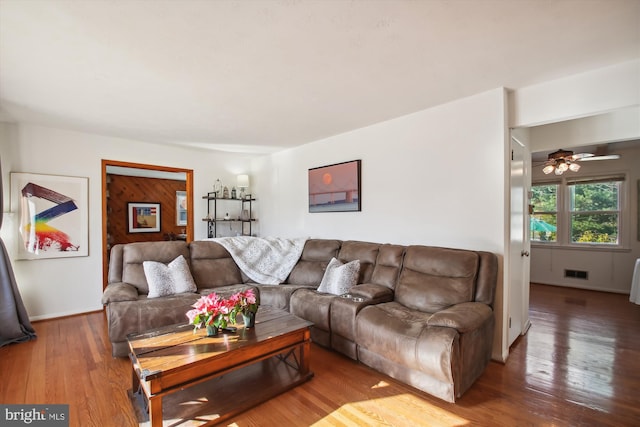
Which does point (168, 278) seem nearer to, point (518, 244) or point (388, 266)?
point (388, 266)

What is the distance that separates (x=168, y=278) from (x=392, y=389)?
2.39 metres

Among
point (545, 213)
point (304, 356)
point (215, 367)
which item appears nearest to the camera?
point (215, 367)

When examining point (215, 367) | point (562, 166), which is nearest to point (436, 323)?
point (215, 367)

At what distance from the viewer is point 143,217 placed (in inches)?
250

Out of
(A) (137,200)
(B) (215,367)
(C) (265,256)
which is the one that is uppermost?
(A) (137,200)

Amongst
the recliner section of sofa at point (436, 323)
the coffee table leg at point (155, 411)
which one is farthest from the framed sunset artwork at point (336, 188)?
the coffee table leg at point (155, 411)

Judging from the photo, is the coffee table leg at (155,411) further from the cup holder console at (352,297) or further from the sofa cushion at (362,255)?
the sofa cushion at (362,255)

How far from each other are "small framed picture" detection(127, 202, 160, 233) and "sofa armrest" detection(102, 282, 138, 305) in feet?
12.4

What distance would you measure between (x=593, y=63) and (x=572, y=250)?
437 cm

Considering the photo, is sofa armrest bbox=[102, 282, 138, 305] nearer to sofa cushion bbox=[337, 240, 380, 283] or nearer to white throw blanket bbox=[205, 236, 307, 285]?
white throw blanket bbox=[205, 236, 307, 285]

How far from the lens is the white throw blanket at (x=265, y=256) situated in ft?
12.3

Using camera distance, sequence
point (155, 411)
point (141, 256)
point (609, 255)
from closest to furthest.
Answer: point (155, 411) < point (141, 256) < point (609, 255)

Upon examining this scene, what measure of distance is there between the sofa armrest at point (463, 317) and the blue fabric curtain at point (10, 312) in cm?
389

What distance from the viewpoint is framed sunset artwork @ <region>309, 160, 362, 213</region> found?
3771 millimetres
